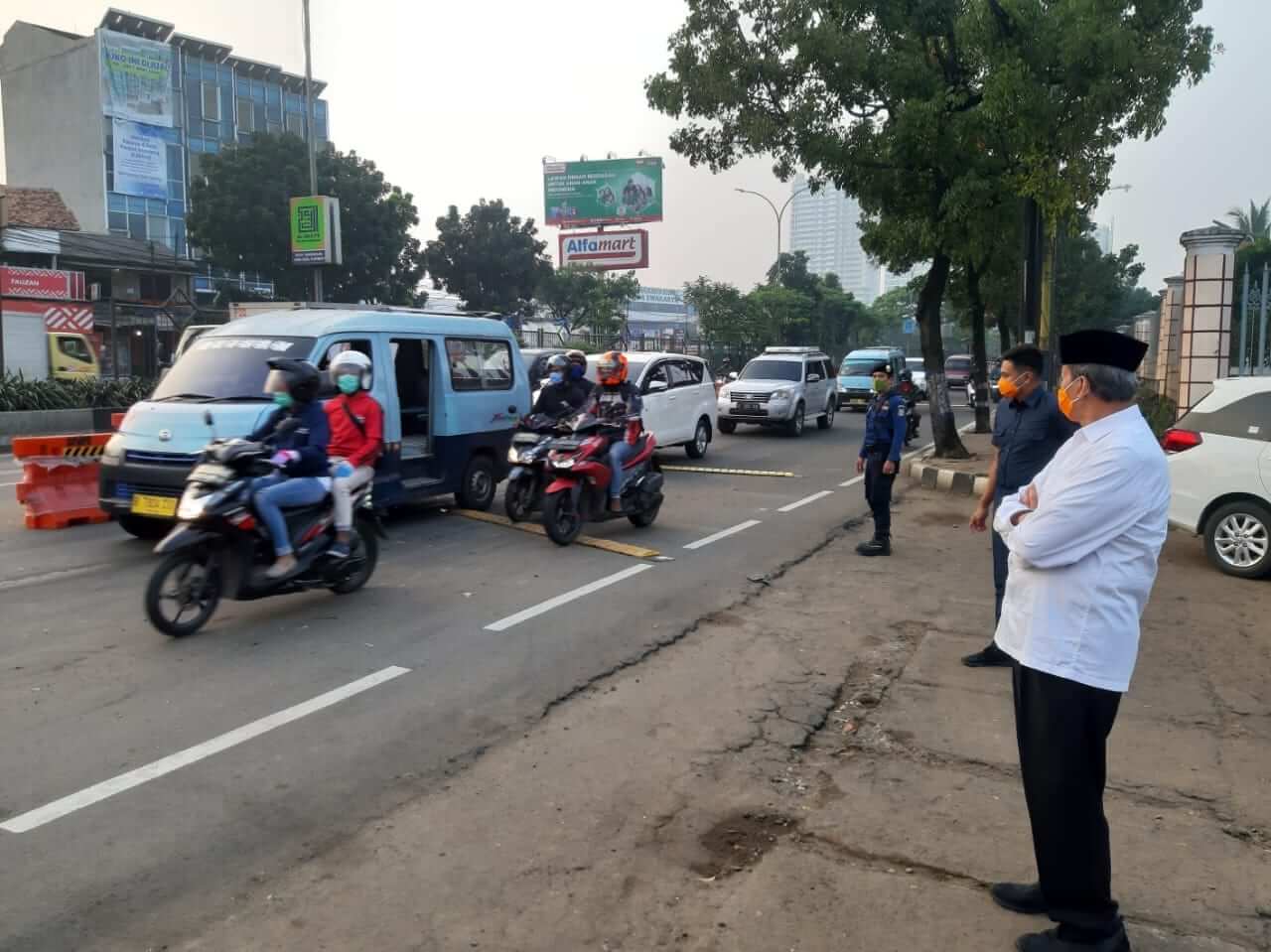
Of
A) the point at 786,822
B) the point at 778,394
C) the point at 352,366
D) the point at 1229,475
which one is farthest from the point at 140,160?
the point at 786,822

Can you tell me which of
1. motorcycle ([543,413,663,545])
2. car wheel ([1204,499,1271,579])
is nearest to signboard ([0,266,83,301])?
motorcycle ([543,413,663,545])

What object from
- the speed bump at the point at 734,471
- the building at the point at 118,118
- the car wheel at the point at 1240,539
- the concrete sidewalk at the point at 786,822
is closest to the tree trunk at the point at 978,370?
the speed bump at the point at 734,471

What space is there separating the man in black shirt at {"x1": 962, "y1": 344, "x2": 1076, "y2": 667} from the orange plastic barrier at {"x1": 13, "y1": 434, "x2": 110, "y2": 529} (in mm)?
7812

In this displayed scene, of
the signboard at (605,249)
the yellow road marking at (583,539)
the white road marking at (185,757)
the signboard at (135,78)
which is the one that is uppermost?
the signboard at (135,78)

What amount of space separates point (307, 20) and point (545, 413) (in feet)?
78.4

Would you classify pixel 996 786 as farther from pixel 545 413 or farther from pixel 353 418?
pixel 545 413

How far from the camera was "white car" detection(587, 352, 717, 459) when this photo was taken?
51.7 ft

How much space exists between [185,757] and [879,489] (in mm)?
6183

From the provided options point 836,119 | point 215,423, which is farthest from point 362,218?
point 215,423

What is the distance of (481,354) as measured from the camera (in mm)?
11102

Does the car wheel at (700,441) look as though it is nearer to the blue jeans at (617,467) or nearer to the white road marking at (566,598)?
the blue jeans at (617,467)

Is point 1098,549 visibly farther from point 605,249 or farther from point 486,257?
point 605,249

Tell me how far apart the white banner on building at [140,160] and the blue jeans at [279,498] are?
50592 millimetres

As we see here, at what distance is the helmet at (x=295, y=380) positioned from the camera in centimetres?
657
